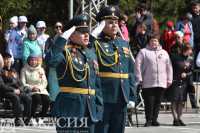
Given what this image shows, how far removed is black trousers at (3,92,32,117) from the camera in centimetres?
1512

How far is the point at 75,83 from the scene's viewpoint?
8656 mm

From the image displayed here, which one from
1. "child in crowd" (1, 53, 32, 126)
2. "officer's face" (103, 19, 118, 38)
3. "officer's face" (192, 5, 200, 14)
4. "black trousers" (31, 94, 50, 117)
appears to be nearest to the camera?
"officer's face" (103, 19, 118, 38)

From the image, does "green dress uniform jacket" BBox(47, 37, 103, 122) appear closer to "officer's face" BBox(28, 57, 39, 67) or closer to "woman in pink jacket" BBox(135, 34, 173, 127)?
"woman in pink jacket" BBox(135, 34, 173, 127)

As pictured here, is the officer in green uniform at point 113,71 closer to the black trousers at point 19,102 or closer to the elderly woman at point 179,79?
the black trousers at point 19,102

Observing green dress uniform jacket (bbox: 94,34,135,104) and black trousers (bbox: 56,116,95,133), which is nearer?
black trousers (bbox: 56,116,95,133)

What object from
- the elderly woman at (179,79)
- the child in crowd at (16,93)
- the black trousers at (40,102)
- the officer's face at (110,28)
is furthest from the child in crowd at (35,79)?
the officer's face at (110,28)

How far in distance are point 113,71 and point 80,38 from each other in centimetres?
89

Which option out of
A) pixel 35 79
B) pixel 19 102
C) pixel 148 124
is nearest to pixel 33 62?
pixel 35 79

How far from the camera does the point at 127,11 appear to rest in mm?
34875

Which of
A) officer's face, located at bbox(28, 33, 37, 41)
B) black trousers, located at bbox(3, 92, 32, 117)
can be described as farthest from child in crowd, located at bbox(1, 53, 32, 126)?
officer's face, located at bbox(28, 33, 37, 41)

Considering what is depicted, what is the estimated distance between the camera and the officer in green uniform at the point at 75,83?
338 inches

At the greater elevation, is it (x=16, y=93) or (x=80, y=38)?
(x=80, y=38)

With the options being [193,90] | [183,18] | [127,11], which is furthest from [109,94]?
[127,11]

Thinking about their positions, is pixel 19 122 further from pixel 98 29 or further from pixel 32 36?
pixel 98 29
